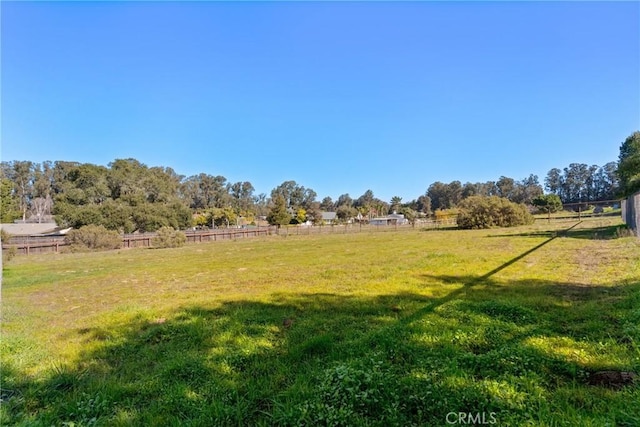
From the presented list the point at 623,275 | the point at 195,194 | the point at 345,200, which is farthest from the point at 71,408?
the point at 345,200

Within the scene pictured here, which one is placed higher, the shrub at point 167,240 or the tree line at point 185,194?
the tree line at point 185,194

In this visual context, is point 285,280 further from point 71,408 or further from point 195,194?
point 195,194

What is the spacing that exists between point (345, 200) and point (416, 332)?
114m

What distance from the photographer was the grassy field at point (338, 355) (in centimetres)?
217

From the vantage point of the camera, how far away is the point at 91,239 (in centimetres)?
2494

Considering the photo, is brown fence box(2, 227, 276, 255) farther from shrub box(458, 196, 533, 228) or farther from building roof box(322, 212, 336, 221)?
building roof box(322, 212, 336, 221)

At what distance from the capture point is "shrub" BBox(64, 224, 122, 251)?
961 inches

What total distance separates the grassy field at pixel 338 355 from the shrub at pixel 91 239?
22072mm

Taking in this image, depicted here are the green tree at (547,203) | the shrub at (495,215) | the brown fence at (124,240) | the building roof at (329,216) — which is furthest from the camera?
the building roof at (329,216)

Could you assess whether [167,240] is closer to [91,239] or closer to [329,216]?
[91,239]

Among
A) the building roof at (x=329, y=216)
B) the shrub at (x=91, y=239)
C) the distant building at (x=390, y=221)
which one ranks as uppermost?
the building roof at (x=329, y=216)

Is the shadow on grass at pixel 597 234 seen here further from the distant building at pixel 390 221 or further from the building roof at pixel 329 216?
the building roof at pixel 329 216

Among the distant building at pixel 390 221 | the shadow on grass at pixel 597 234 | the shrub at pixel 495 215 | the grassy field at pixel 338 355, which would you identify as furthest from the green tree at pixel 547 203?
the grassy field at pixel 338 355

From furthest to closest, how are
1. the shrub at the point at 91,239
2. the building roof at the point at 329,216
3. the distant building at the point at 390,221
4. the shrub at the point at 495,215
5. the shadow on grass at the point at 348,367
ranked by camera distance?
the building roof at the point at 329,216, the distant building at the point at 390,221, the shrub at the point at 495,215, the shrub at the point at 91,239, the shadow on grass at the point at 348,367
